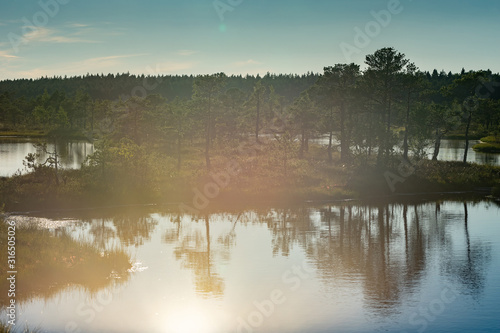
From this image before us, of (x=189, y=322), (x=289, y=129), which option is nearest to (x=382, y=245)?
(x=189, y=322)

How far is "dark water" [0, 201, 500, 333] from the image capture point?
79.3 ft

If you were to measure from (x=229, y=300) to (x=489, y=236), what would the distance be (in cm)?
2491

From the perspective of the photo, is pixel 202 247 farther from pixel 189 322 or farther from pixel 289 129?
pixel 289 129

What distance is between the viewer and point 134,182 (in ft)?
181

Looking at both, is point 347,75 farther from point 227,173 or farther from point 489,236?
point 489,236

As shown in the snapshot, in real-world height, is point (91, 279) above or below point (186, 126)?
below

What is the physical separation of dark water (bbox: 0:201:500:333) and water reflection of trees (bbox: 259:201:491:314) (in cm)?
12

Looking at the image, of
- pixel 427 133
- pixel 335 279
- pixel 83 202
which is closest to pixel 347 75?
pixel 427 133

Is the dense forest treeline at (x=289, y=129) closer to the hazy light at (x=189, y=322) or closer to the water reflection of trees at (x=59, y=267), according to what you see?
the water reflection of trees at (x=59, y=267)

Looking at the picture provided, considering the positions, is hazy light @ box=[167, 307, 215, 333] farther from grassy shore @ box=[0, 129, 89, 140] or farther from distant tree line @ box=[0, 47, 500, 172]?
grassy shore @ box=[0, 129, 89, 140]

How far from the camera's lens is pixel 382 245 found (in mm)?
39656

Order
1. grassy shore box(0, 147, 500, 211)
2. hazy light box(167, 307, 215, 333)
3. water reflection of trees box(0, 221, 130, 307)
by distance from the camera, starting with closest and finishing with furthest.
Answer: hazy light box(167, 307, 215, 333) < water reflection of trees box(0, 221, 130, 307) < grassy shore box(0, 147, 500, 211)

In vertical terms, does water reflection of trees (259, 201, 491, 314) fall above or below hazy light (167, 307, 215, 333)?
above

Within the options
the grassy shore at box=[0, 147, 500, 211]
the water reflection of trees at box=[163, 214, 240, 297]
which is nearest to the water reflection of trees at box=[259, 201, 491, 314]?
the water reflection of trees at box=[163, 214, 240, 297]
